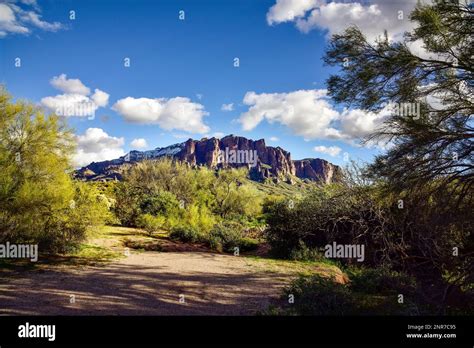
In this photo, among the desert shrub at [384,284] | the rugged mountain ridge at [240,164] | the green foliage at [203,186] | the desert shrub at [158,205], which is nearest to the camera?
the desert shrub at [384,284]

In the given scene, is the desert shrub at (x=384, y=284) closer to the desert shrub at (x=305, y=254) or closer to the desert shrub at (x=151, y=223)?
the desert shrub at (x=305, y=254)

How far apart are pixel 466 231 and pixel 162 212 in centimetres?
1767

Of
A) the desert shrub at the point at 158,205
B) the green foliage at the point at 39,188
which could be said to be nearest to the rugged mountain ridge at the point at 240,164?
the desert shrub at the point at 158,205

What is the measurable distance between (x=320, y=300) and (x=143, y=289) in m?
4.25

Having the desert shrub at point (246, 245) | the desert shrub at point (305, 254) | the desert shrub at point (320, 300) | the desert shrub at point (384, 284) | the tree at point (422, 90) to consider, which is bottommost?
the desert shrub at point (246, 245)

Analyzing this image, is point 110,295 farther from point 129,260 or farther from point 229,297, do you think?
point 129,260

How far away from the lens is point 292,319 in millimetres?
3854

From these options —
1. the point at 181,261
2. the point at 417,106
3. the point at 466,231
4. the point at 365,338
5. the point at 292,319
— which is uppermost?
the point at 417,106

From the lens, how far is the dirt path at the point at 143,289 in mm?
5859

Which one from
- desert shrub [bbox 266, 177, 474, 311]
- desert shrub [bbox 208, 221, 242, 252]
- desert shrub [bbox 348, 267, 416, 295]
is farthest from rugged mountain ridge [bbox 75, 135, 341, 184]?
desert shrub [bbox 348, 267, 416, 295]

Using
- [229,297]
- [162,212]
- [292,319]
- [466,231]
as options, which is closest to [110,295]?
[229,297]

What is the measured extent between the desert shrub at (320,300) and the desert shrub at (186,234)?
36.6 feet

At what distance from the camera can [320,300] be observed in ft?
19.5

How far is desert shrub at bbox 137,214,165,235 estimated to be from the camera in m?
18.6
